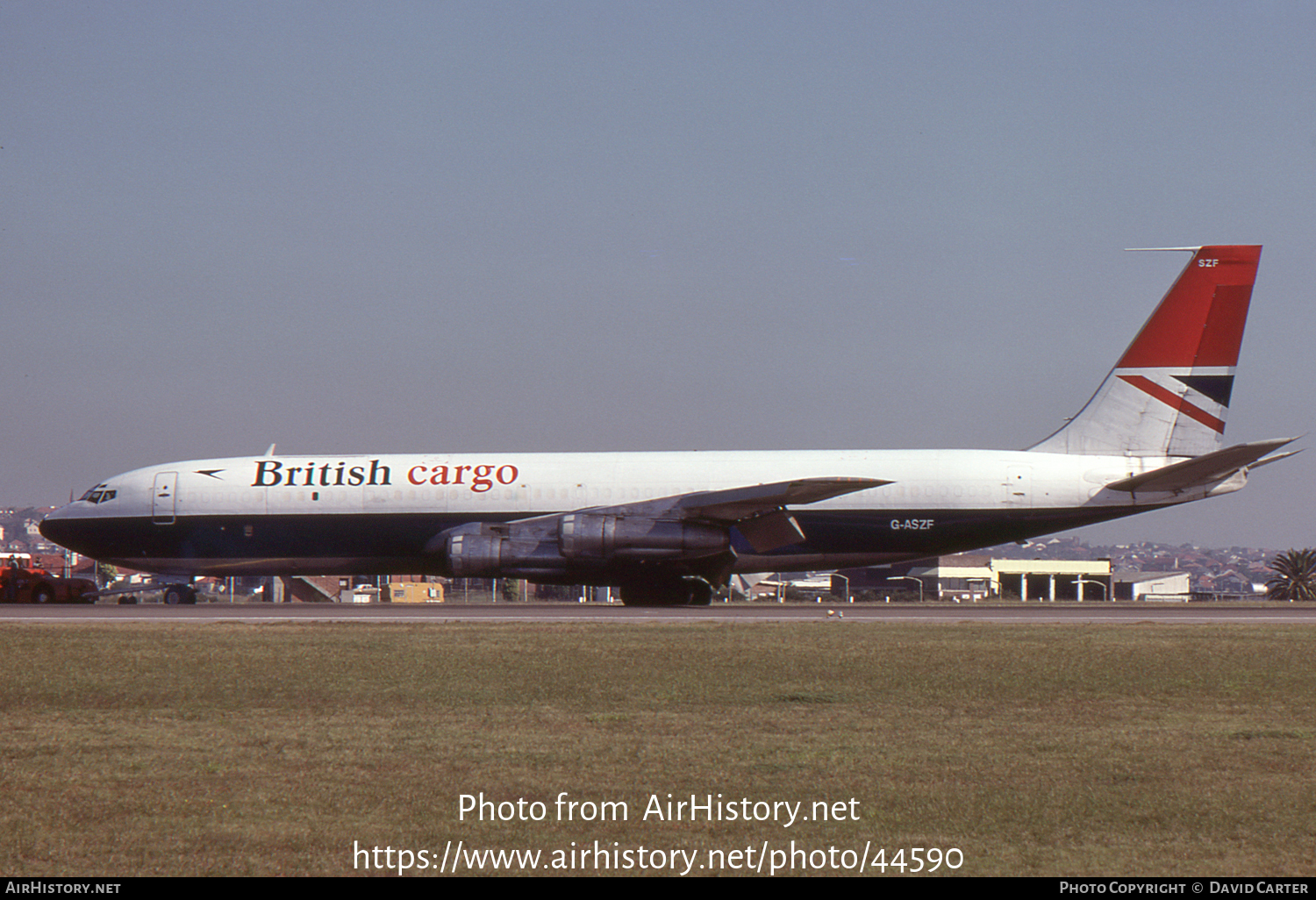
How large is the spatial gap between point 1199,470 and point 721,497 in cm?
1240

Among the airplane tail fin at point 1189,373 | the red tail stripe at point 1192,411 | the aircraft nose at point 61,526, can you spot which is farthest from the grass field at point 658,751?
the aircraft nose at point 61,526

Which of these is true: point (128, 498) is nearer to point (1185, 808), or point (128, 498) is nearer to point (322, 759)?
point (322, 759)

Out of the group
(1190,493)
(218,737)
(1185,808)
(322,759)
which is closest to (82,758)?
(218,737)

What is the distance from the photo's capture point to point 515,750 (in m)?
11.2

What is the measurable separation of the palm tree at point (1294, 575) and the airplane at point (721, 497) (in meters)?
41.9

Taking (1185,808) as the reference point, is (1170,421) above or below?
above

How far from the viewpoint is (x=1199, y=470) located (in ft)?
104

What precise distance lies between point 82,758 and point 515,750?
3768 mm

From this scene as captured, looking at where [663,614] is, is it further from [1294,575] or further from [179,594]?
[1294,575]

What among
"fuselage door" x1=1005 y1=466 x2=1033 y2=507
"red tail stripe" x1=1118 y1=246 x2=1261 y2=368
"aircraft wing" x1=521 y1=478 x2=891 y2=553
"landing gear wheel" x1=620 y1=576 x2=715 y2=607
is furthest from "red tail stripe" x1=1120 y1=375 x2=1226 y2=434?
"landing gear wheel" x1=620 y1=576 x2=715 y2=607

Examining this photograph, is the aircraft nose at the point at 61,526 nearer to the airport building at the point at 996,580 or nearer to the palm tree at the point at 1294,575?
the airport building at the point at 996,580

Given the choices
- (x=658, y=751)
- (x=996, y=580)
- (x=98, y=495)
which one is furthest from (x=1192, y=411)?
(x=996, y=580)

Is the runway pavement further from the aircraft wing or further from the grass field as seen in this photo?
the grass field

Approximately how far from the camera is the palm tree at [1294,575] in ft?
233
